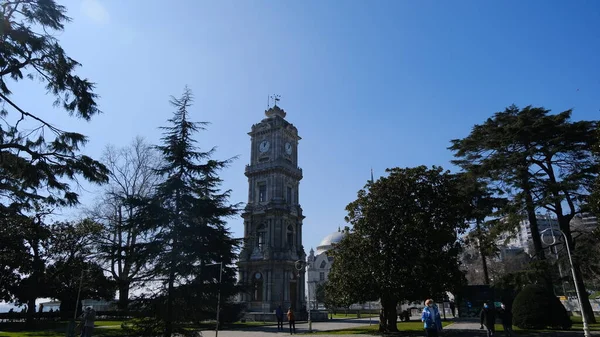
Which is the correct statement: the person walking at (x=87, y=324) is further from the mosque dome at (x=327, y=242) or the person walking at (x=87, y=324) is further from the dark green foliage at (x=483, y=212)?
the mosque dome at (x=327, y=242)

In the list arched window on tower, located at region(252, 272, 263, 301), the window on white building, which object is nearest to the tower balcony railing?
the window on white building

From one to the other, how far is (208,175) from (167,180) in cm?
160

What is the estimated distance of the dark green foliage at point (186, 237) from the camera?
48.5 ft

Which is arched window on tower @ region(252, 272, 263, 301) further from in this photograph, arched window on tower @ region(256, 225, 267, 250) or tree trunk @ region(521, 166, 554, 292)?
tree trunk @ region(521, 166, 554, 292)

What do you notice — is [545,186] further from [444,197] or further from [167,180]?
[167,180]

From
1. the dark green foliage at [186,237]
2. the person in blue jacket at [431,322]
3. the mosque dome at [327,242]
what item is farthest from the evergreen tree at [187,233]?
the mosque dome at [327,242]

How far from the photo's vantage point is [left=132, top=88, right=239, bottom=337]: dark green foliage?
14781 millimetres

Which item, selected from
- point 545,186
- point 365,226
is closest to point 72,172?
point 365,226

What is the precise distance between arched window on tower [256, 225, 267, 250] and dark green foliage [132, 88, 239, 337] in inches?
1317

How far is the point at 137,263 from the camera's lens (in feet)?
49.2

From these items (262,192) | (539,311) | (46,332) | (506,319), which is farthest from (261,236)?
(506,319)

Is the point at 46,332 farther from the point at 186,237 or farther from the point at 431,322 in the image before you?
the point at 431,322

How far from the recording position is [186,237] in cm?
1516

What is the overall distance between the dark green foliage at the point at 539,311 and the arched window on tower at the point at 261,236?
3169 cm
